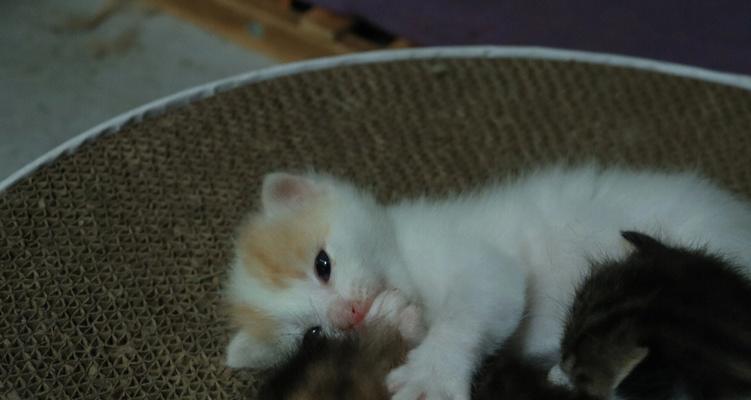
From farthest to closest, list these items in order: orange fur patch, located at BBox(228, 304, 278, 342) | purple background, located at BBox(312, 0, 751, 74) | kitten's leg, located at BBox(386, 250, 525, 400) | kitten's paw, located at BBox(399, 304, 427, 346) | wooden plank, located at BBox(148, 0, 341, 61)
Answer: wooden plank, located at BBox(148, 0, 341, 61)
purple background, located at BBox(312, 0, 751, 74)
orange fur patch, located at BBox(228, 304, 278, 342)
kitten's paw, located at BBox(399, 304, 427, 346)
kitten's leg, located at BBox(386, 250, 525, 400)

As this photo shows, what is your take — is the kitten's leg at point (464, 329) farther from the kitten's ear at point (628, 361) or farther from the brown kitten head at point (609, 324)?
the kitten's ear at point (628, 361)

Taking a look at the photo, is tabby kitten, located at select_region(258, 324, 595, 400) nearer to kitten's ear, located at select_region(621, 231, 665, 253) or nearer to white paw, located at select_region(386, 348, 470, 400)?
white paw, located at select_region(386, 348, 470, 400)

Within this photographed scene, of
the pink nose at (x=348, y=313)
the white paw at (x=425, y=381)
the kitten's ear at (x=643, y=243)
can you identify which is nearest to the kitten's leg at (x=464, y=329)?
the white paw at (x=425, y=381)

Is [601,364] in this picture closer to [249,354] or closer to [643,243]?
[643,243]

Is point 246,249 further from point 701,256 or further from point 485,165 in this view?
point 701,256

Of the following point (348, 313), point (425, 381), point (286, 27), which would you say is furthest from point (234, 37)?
point (425, 381)

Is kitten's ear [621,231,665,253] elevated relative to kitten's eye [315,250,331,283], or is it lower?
elevated

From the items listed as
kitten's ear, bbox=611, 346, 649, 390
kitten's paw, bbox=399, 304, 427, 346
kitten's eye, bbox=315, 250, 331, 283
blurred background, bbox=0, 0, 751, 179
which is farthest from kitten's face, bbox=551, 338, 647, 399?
blurred background, bbox=0, 0, 751, 179
